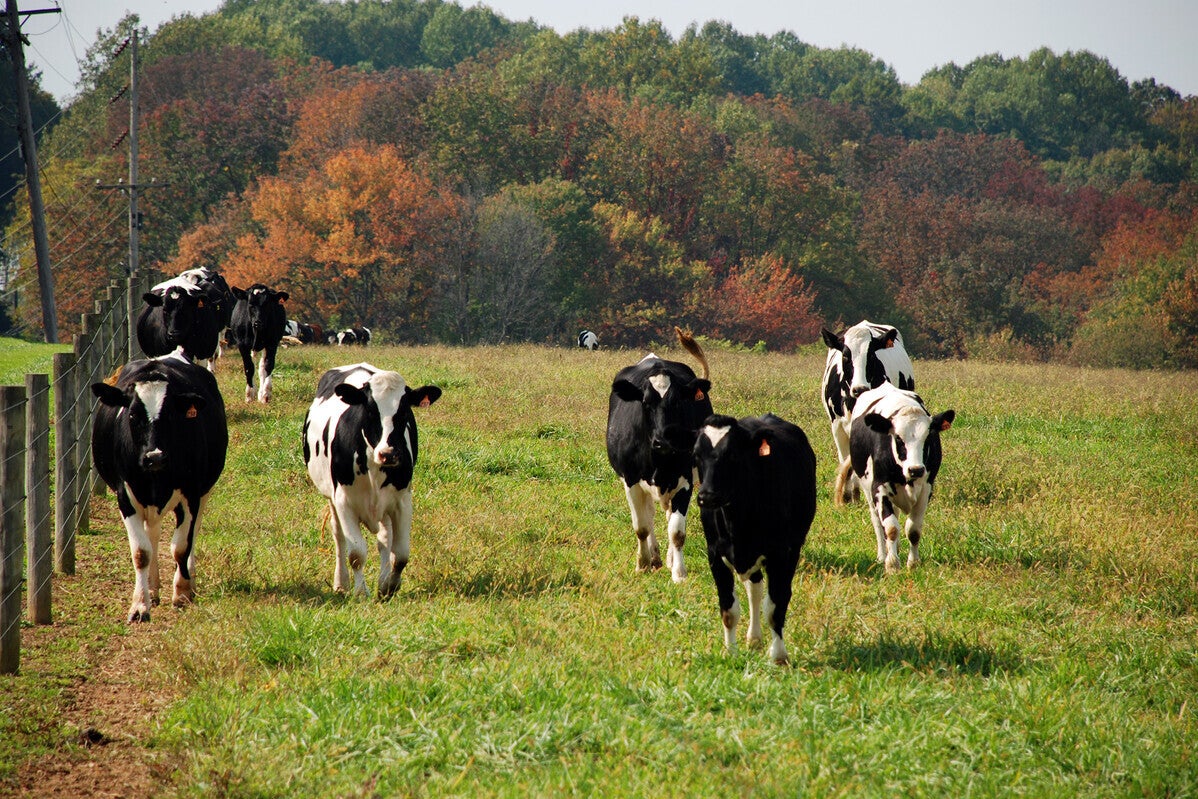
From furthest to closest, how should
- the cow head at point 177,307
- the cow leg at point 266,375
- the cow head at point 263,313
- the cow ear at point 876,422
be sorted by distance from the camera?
the cow head at point 263,313 → the cow leg at point 266,375 → the cow head at point 177,307 → the cow ear at point 876,422

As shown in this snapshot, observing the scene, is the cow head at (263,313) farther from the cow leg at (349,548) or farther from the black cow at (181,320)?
the cow leg at (349,548)

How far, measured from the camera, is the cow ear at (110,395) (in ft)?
26.9

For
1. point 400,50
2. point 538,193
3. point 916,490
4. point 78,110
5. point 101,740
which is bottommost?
point 101,740

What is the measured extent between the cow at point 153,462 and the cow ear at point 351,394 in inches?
40.8

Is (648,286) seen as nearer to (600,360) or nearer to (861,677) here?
(600,360)

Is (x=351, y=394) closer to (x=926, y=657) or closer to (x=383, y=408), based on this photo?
(x=383, y=408)

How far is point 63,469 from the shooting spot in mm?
9344

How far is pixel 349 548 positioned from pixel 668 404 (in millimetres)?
2865

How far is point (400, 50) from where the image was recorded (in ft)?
385

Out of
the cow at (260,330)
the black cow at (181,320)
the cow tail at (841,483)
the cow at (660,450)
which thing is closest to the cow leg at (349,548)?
the cow at (660,450)

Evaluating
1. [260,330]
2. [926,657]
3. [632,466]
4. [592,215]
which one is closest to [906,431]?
[632,466]

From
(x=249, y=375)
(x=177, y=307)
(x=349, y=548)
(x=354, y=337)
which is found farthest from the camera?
(x=354, y=337)

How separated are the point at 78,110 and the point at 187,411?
225 feet

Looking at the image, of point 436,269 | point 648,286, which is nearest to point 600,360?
point 436,269
